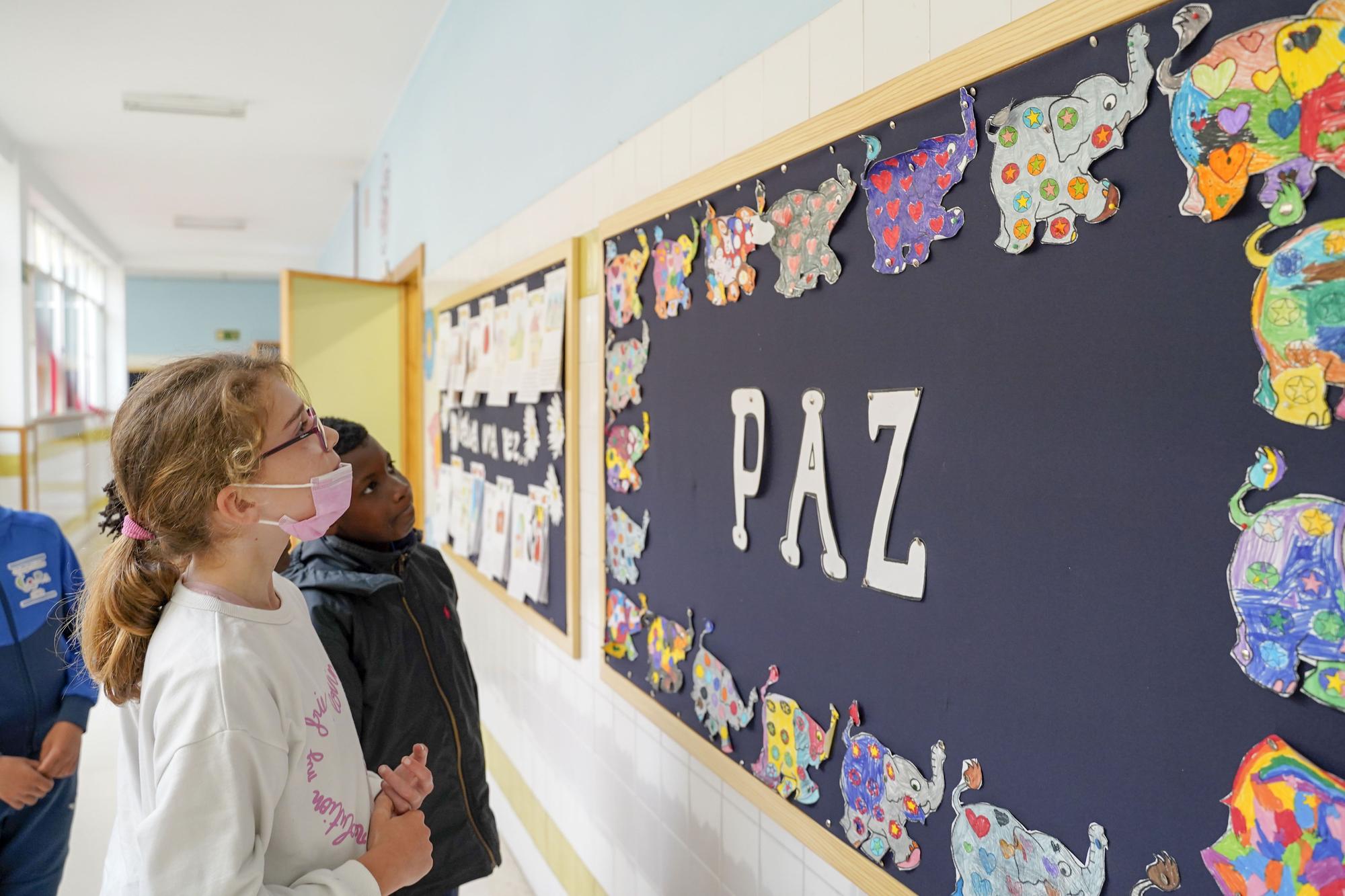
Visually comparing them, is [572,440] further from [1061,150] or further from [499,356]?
[1061,150]

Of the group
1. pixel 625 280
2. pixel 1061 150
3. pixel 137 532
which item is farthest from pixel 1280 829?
pixel 625 280

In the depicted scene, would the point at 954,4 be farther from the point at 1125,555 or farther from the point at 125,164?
the point at 125,164

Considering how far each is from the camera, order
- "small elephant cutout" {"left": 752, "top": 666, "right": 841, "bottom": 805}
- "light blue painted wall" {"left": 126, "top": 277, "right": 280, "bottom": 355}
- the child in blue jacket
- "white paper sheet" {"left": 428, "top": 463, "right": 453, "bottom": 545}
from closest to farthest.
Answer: "small elephant cutout" {"left": 752, "top": 666, "right": 841, "bottom": 805} → the child in blue jacket → "white paper sheet" {"left": 428, "top": 463, "right": 453, "bottom": 545} → "light blue painted wall" {"left": 126, "top": 277, "right": 280, "bottom": 355}

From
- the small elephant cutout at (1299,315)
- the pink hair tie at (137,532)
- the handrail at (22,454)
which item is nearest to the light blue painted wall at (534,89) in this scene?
the small elephant cutout at (1299,315)

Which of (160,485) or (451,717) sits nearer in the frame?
(160,485)

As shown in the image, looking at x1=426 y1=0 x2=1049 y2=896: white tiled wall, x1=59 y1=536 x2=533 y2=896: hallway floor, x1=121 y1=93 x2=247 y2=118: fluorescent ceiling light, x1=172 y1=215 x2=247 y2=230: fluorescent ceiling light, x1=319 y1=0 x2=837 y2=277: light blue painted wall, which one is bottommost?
x1=59 y1=536 x2=533 y2=896: hallway floor

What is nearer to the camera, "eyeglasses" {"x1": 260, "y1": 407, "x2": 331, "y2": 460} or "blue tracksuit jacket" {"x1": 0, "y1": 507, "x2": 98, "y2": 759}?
"eyeglasses" {"x1": 260, "y1": 407, "x2": 331, "y2": 460}

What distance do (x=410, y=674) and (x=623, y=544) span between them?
53 cm

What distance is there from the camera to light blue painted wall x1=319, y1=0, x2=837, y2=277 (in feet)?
5.01

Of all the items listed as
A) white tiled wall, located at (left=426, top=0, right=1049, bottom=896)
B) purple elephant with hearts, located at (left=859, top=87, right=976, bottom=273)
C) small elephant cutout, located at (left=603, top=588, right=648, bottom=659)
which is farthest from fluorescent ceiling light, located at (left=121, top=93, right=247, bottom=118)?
purple elephant with hearts, located at (left=859, top=87, right=976, bottom=273)

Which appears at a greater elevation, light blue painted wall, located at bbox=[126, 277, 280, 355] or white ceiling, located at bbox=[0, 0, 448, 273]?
white ceiling, located at bbox=[0, 0, 448, 273]

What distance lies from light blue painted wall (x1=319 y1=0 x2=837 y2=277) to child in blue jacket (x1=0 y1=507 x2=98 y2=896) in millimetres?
1502

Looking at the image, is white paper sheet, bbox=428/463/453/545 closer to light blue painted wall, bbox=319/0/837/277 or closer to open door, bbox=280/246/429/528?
open door, bbox=280/246/429/528

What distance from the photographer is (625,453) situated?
183 centimetres
